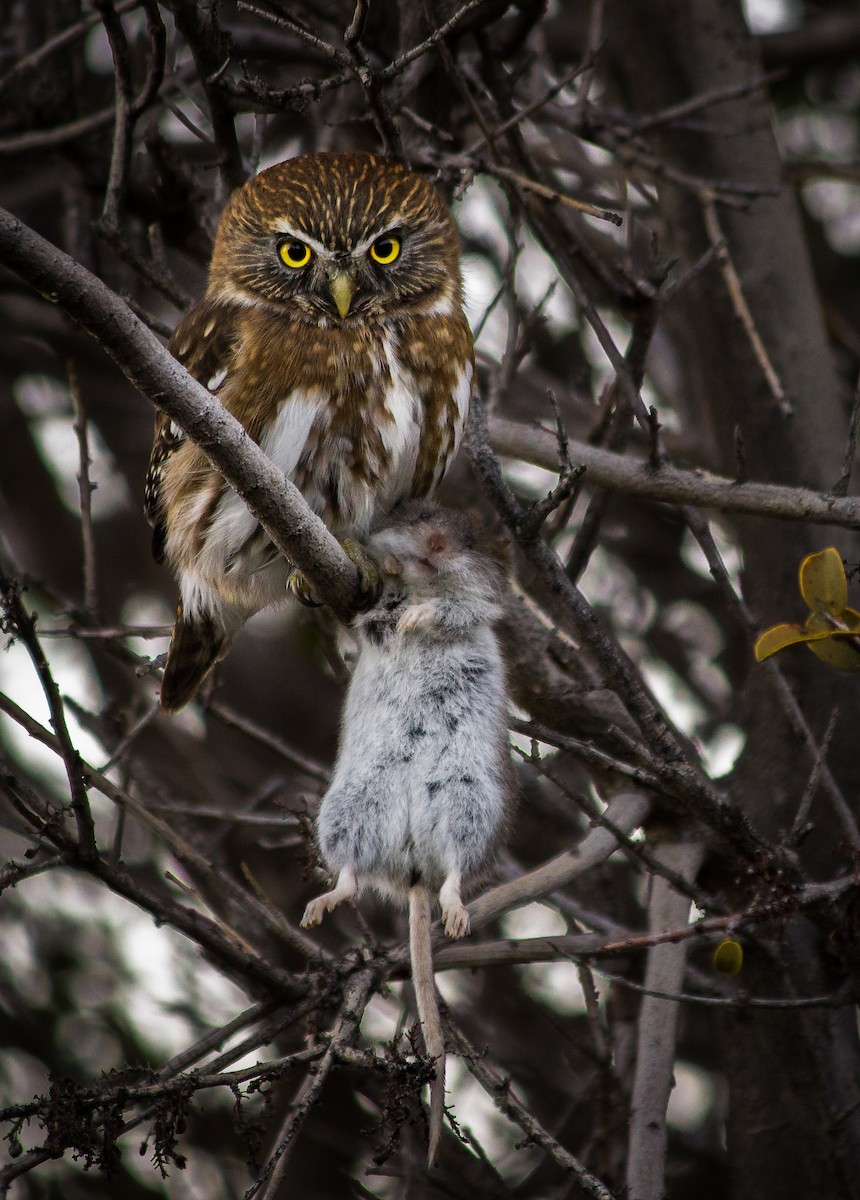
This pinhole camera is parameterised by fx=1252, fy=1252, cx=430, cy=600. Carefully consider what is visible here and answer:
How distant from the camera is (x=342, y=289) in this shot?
3.13 meters

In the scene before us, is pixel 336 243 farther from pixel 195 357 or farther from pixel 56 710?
pixel 56 710

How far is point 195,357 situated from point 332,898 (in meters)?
1.50

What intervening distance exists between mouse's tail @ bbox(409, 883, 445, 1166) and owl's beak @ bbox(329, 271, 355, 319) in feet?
4.74

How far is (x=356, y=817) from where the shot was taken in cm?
268

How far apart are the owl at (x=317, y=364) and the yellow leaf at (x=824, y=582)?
1.13 metres

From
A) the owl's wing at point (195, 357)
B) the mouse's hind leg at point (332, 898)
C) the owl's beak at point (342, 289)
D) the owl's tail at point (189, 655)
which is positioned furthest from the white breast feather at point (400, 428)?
the mouse's hind leg at point (332, 898)

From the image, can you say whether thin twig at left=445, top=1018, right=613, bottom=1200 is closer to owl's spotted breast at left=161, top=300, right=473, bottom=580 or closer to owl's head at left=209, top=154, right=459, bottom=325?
owl's spotted breast at left=161, top=300, right=473, bottom=580

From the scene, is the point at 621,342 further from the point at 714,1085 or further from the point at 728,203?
the point at 714,1085

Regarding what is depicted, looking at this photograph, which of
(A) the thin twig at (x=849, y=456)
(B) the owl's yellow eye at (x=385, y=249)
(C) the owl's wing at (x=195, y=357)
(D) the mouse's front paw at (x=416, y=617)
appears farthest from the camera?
(B) the owl's yellow eye at (x=385, y=249)

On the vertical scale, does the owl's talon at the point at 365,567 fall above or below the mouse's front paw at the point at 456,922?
above

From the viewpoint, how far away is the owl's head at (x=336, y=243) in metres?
3.19

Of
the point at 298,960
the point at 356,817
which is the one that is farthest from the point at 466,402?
the point at 298,960

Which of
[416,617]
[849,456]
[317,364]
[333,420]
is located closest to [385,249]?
[317,364]

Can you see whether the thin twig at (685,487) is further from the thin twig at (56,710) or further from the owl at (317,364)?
the thin twig at (56,710)
